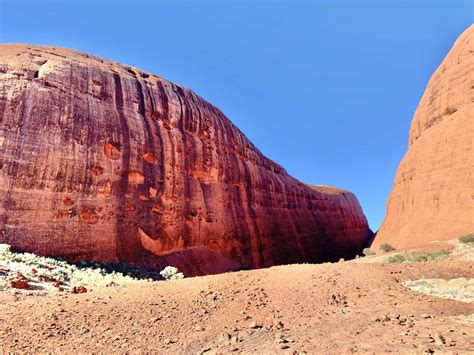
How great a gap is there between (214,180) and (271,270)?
17897 millimetres

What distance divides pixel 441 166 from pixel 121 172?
19.1m

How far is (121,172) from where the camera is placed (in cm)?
2053

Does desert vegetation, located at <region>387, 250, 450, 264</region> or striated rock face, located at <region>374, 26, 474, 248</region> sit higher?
striated rock face, located at <region>374, 26, 474, 248</region>

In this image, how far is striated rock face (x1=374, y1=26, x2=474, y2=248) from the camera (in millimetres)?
18594

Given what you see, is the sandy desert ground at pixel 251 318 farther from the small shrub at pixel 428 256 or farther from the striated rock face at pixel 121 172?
the striated rock face at pixel 121 172

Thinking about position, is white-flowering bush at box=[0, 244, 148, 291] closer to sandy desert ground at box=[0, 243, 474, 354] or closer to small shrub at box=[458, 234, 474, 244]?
sandy desert ground at box=[0, 243, 474, 354]

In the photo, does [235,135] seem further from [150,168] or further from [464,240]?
[464,240]

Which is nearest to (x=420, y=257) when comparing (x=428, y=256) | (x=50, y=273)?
(x=428, y=256)

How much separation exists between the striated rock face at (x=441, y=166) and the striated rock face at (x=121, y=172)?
11871mm

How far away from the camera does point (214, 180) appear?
2714 centimetres

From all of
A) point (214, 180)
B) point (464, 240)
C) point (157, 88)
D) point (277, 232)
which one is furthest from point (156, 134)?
point (464, 240)

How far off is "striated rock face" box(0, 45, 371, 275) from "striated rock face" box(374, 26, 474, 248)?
11.9 m

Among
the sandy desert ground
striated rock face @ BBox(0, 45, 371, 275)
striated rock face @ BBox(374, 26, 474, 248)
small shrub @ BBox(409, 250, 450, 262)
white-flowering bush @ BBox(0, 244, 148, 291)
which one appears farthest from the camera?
striated rock face @ BBox(374, 26, 474, 248)

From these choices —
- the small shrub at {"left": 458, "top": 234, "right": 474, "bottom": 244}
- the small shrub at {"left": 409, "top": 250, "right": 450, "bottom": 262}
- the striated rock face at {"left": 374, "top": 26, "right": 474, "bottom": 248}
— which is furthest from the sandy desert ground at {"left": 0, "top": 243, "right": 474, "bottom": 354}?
the striated rock face at {"left": 374, "top": 26, "right": 474, "bottom": 248}
